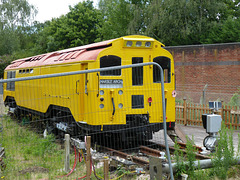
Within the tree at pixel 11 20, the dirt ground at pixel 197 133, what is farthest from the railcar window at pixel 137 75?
the tree at pixel 11 20

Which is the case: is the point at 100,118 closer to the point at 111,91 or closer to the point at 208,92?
the point at 111,91

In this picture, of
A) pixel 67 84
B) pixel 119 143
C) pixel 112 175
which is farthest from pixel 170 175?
pixel 67 84

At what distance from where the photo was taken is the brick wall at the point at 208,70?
2122cm

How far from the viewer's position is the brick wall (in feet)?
69.6

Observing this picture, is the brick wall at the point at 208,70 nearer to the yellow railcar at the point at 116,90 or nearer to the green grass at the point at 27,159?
the yellow railcar at the point at 116,90

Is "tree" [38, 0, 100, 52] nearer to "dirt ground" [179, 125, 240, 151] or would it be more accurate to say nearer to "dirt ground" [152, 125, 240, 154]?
"dirt ground" [179, 125, 240, 151]

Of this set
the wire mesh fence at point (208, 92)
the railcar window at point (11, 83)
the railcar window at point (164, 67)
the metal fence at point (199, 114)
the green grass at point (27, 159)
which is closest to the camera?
the green grass at point (27, 159)

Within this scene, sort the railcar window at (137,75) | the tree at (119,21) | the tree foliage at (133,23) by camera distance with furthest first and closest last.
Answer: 1. the tree at (119,21)
2. the tree foliage at (133,23)
3. the railcar window at (137,75)

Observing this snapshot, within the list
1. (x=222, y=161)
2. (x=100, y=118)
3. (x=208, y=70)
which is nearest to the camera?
(x=222, y=161)

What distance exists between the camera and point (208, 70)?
884 inches

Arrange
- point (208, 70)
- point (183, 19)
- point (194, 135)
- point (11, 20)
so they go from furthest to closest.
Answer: point (11, 20) < point (183, 19) < point (208, 70) < point (194, 135)

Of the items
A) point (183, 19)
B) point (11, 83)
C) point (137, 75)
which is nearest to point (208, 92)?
point (183, 19)

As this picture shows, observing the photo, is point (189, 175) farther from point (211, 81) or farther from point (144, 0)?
point (144, 0)

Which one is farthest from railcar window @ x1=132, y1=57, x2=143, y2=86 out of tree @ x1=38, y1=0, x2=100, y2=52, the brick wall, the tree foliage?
tree @ x1=38, y1=0, x2=100, y2=52
